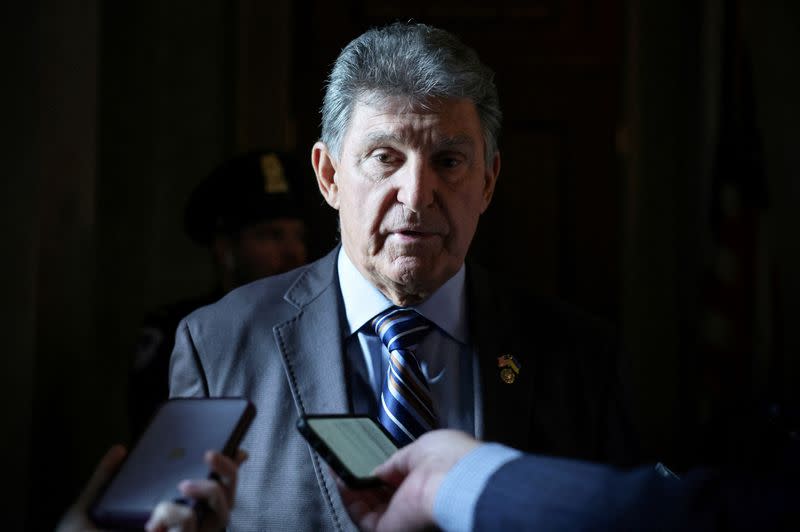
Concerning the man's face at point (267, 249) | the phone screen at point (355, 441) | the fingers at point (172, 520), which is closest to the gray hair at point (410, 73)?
the phone screen at point (355, 441)

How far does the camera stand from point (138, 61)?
3.95m

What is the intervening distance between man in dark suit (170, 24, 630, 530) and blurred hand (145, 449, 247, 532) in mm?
452

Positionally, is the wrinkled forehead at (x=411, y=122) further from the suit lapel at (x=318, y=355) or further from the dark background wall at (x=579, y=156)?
the dark background wall at (x=579, y=156)

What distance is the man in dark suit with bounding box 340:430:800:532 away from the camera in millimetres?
1035

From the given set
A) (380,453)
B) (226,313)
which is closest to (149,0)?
(226,313)

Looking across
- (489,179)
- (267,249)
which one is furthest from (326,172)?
(267,249)

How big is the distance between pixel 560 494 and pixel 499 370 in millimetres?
570

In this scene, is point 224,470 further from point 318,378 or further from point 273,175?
point 273,175

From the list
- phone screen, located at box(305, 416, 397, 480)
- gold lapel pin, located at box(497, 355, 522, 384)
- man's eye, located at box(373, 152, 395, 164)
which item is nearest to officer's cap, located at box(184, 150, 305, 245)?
man's eye, located at box(373, 152, 395, 164)

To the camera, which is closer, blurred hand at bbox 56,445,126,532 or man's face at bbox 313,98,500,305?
blurred hand at bbox 56,445,126,532

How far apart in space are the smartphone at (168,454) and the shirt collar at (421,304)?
55 centimetres

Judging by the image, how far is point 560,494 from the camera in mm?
1108

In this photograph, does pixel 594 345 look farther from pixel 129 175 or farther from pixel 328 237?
pixel 129 175

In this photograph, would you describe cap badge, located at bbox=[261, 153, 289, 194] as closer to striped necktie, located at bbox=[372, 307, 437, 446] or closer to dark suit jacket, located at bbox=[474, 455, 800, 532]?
striped necktie, located at bbox=[372, 307, 437, 446]
